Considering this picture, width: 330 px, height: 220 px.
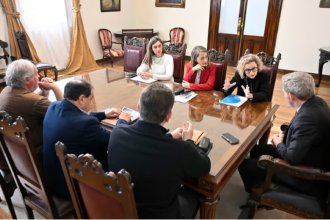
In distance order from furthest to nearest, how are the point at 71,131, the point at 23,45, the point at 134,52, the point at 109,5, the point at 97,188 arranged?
1. the point at 109,5
2. the point at 23,45
3. the point at 134,52
4. the point at 71,131
5. the point at 97,188

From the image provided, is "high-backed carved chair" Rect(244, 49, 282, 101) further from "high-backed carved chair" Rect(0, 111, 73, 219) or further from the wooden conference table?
"high-backed carved chair" Rect(0, 111, 73, 219)

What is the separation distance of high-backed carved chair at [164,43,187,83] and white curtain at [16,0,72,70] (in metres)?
3.32

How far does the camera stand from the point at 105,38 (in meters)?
6.37

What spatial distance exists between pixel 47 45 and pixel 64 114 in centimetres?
467

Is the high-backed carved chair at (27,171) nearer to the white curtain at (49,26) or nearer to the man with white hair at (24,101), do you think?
the man with white hair at (24,101)

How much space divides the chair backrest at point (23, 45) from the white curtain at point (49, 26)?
0.41m

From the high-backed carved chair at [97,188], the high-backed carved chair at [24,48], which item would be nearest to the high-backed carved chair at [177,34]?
the high-backed carved chair at [24,48]

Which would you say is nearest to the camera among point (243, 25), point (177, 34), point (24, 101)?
point (24, 101)

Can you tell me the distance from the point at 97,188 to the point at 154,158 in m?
0.27

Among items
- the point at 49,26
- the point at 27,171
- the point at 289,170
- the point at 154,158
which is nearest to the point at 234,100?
the point at 289,170

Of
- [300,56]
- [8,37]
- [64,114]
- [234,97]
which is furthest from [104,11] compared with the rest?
[64,114]

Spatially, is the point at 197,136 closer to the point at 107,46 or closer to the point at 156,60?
the point at 156,60

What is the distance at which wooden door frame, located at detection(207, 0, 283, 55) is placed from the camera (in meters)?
5.57

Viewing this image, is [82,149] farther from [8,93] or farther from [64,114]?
[8,93]
